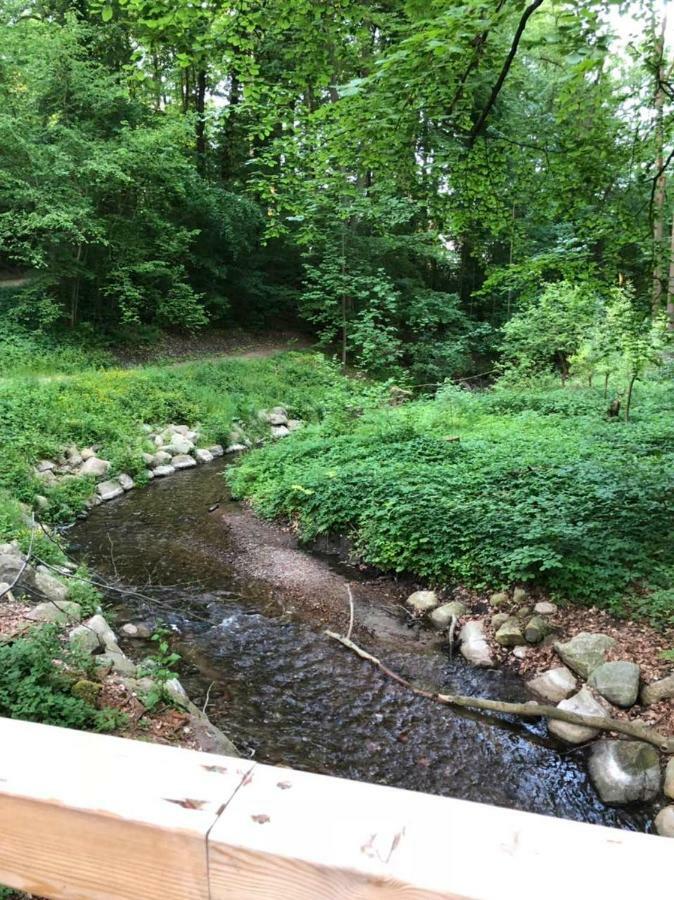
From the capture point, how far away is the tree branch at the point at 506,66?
335 centimetres

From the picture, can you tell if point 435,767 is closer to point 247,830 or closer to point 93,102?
point 247,830

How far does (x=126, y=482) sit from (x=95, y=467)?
0.56m

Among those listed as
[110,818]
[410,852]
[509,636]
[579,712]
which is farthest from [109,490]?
[410,852]

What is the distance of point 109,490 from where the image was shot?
9352mm

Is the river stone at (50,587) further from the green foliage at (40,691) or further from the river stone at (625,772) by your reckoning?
the river stone at (625,772)

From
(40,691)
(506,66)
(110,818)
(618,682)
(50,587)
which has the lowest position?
(618,682)

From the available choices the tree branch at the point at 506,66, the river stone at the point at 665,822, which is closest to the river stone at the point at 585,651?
the river stone at the point at 665,822

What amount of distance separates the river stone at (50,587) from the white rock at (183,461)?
5769 mm

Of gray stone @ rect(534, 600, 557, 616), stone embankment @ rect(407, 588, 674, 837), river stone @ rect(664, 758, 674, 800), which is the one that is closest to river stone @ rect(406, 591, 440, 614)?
stone embankment @ rect(407, 588, 674, 837)

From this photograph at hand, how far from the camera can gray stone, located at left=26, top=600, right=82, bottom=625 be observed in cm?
432

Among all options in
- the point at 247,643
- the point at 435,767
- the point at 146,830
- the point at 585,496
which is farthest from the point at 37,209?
the point at 146,830

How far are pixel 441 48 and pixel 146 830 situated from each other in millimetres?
3742

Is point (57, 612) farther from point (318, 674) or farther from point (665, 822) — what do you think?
point (665, 822)

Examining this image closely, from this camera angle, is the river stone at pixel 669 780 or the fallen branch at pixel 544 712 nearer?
the river stone at pixel 669 780
